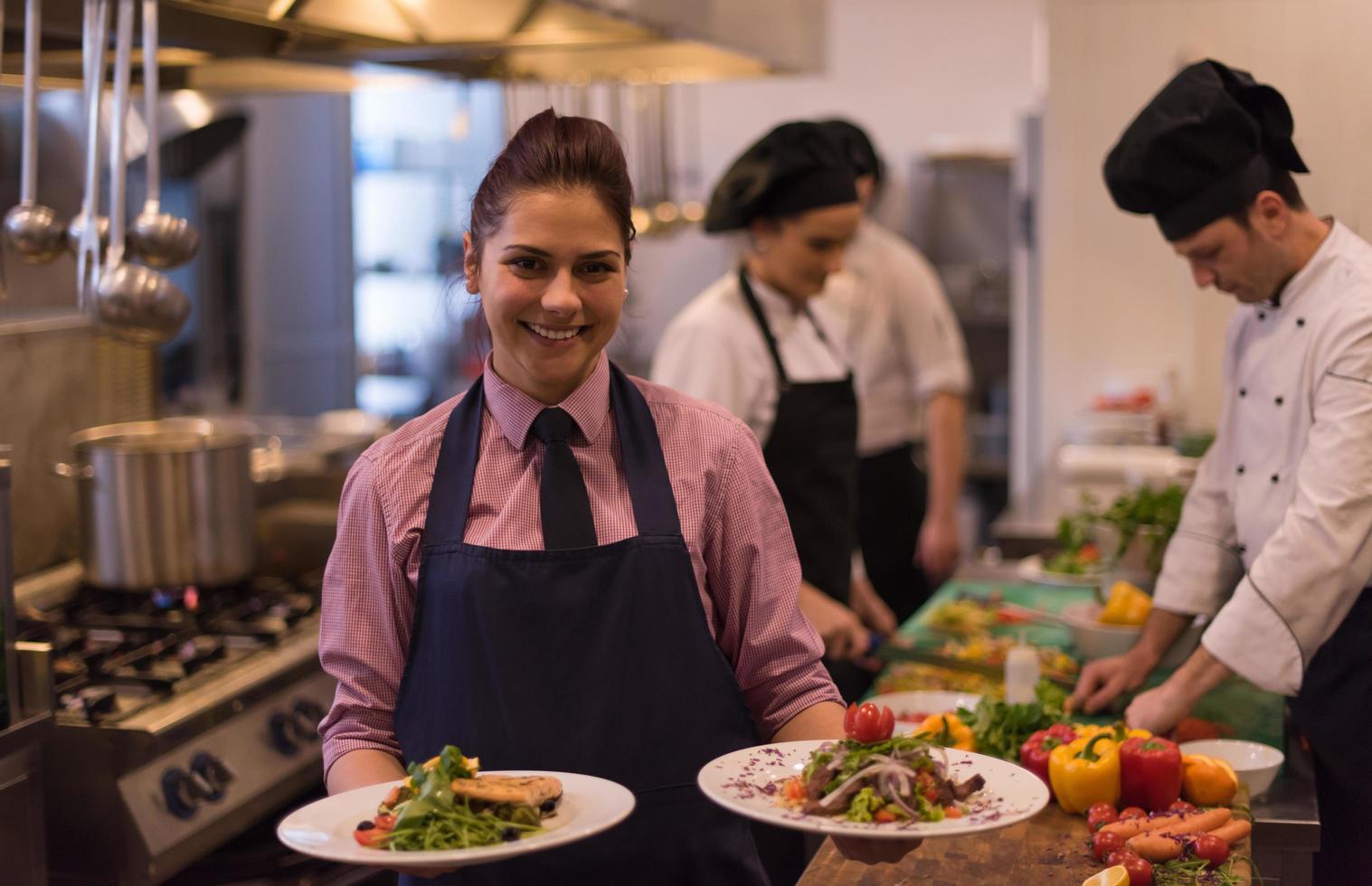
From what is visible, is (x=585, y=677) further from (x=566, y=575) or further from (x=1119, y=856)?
(x=1119, y=856)

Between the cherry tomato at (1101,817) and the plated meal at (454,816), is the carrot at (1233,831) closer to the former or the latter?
the cherry tomato at (1101,817)

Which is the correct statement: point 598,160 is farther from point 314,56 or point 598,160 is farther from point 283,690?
point 314,56

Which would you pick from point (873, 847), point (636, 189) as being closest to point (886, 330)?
point (636, 189)

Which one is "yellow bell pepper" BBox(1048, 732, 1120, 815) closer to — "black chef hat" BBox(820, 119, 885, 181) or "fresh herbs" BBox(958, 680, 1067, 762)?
"fresh herbs" BBox(958, 680, 1067, 762)

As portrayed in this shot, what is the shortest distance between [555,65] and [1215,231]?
1.76 m

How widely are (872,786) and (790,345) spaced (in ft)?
4.87

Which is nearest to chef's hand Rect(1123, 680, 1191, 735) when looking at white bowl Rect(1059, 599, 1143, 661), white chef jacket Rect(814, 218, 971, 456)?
white bowl Rect(1059, 599, 1143, 661)

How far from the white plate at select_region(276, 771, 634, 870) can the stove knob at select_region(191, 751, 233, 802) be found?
894 millimetres

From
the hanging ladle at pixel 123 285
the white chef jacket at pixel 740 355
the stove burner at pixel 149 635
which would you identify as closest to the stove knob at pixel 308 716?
the stove burner at pixel 149 635

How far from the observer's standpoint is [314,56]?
298 cm

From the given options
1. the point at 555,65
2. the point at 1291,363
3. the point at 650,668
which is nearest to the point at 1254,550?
the point at 1291,363

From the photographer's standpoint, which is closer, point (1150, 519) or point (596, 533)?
point (596, 533)

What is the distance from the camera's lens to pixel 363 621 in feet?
5.26

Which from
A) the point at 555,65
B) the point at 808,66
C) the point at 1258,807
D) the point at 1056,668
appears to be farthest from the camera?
the point at 808,66
